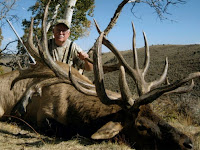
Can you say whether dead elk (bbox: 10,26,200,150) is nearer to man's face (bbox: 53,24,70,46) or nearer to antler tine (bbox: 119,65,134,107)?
antler tine (bbox: 119,65,134,107)

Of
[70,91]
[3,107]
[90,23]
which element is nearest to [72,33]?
[90,23]

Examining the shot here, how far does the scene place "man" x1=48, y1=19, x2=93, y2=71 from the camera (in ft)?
19.1

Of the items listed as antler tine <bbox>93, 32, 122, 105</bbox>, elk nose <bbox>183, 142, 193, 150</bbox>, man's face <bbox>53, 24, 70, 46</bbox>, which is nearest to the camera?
elk nose <bbox>183, 142, 193, 150</bbox>

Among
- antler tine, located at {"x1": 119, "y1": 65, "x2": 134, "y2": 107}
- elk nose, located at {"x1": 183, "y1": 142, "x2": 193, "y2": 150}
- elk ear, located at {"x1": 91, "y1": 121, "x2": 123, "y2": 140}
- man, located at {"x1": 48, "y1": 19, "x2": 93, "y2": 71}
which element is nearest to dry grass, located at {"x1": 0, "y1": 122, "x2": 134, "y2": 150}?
elk ear, located at {"x1": 91, "y1": 121, "x2": 123, "y2": 140}

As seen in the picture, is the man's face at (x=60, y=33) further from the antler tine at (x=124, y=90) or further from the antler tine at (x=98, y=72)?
the antler tine at (x=124, y=90)

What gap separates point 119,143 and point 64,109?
1.11 m

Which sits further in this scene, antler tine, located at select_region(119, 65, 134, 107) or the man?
the man

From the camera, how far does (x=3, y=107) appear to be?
5.01 metres

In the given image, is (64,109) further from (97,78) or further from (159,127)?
(159,127)

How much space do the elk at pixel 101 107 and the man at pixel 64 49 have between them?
1801mm

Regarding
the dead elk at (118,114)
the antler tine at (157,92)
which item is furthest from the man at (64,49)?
the antler tine at (157,92)

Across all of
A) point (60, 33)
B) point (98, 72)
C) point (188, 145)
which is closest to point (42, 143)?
point (98, 72)

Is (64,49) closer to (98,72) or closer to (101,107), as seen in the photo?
(101,107)

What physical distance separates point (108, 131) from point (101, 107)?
26.0 inches
